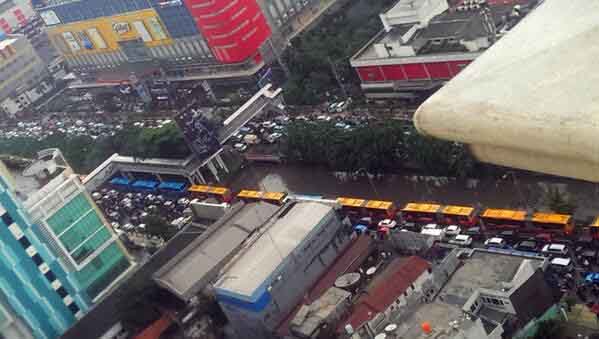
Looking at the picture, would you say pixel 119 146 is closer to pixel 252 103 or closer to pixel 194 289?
pixel 252 103

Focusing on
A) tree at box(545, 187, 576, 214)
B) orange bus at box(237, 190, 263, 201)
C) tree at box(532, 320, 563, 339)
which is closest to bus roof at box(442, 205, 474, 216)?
tree at box(545, 187, 576, 214)

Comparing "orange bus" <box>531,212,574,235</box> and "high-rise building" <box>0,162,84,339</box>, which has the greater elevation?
"high-rise building" <box>0,162,84,339</box>

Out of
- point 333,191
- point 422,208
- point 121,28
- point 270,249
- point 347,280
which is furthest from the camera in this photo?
point 121,28

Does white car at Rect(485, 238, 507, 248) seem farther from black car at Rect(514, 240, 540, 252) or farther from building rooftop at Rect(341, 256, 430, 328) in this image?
building rooftop at Rect(341, 256, 430, 328)

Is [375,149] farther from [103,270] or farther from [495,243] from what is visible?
[103,270]

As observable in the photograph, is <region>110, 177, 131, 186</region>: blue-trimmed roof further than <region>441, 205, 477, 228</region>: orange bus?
Yes

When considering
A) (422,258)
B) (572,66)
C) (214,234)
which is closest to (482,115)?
(572,66)

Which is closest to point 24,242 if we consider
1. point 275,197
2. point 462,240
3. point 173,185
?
point 275,197
